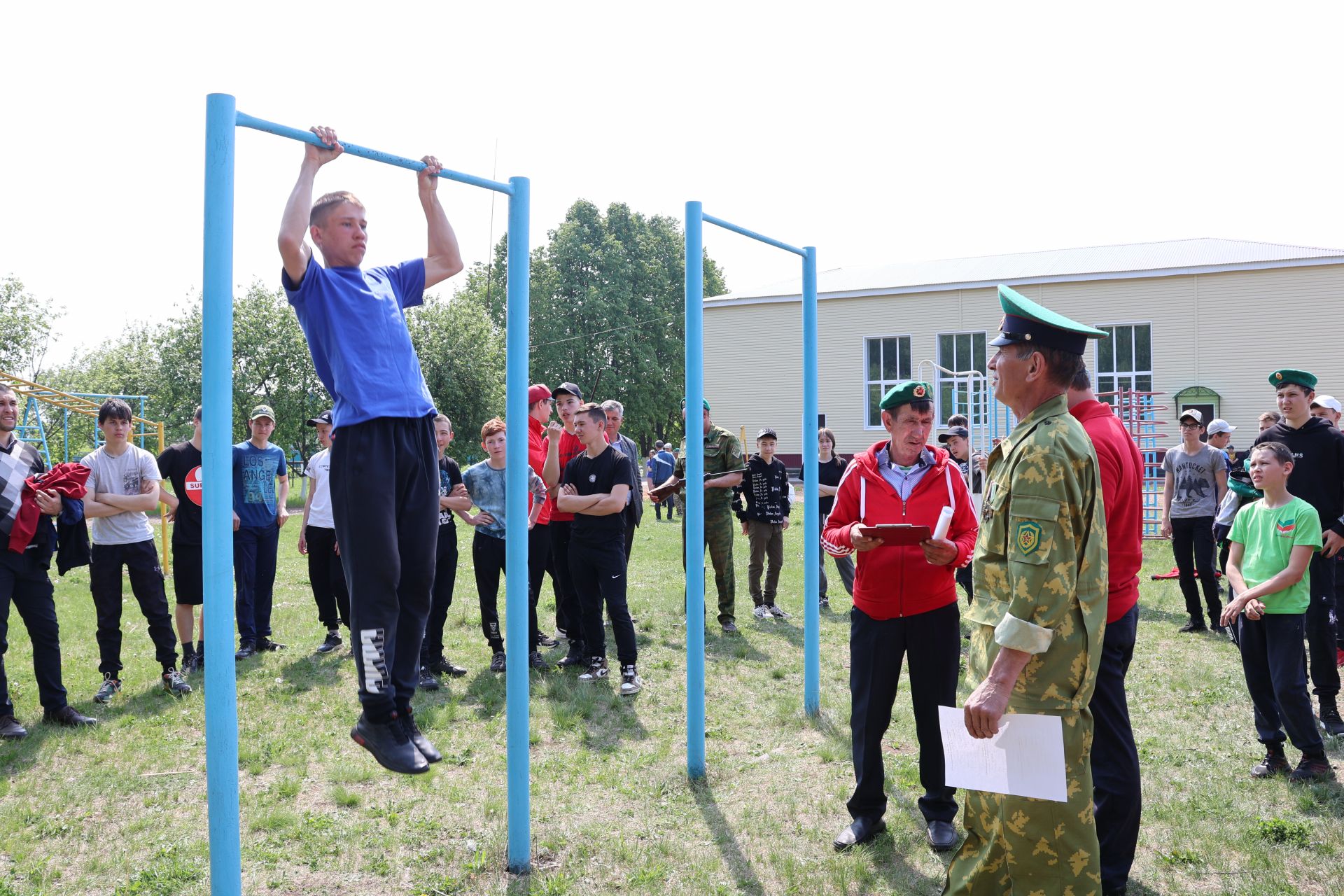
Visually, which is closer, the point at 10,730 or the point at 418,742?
the point at 418,742

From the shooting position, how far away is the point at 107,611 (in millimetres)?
7125

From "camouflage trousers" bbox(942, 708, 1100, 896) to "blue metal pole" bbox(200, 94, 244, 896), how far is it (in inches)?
91.9

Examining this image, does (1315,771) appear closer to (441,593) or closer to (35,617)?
(441,593)

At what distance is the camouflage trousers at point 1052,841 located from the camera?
9.49 ft

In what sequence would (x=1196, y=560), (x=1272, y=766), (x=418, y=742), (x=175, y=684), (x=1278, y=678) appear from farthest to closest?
(x=1196, y=560)
(x=175, y=684)
(x=1272, y=766)
(x=1278, y=678)
(x=418, y=742)

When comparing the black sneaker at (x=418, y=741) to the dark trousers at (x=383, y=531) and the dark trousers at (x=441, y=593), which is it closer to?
the dark trousers at (x=383, y=531)

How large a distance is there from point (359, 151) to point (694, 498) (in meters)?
2.83

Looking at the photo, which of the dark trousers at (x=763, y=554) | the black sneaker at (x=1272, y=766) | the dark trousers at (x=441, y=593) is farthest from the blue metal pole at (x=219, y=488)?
the dark trousers at (x=763, y=554)

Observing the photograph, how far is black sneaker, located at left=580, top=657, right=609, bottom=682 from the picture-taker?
25.4ft

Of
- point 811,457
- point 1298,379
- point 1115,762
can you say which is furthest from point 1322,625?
point 811,457

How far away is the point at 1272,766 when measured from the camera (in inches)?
207

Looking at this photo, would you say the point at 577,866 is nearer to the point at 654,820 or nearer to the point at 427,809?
the point at 654,820

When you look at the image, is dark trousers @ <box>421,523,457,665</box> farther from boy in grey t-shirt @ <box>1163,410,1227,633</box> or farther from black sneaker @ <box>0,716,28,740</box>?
boy in grey t-shirt @ <box>1163,410,1227,633</box>

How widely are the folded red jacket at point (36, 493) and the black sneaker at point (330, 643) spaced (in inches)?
110
